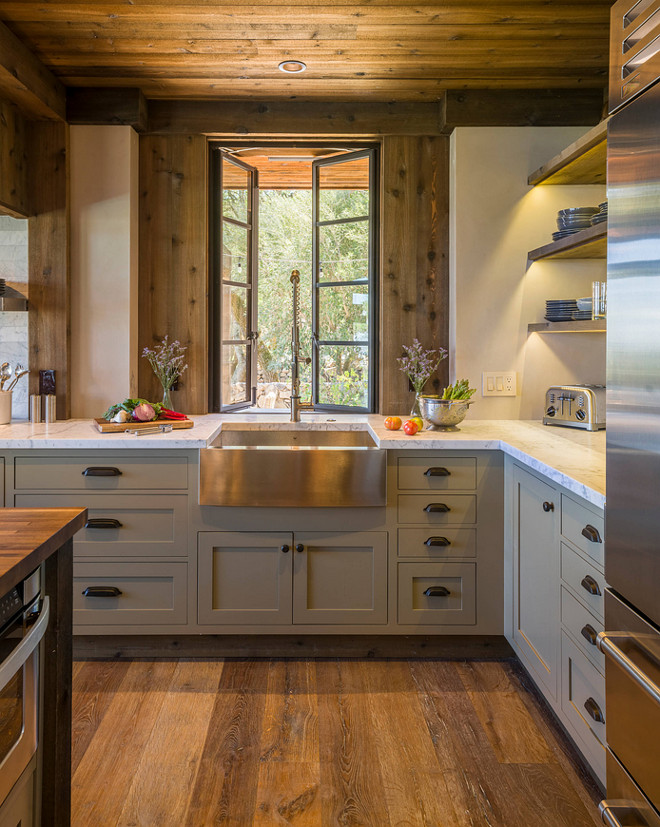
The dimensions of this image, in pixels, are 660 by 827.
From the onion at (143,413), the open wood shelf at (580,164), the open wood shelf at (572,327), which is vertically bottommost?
the onion at (143,413)

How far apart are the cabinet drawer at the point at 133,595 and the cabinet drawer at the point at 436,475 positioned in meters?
0.98

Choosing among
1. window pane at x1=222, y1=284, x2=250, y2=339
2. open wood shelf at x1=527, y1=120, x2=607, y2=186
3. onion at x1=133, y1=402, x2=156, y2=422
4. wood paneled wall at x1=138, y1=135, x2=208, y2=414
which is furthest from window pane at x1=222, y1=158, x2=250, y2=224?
open wood shelf at x1=527, y1=120, x2=607, y2=186

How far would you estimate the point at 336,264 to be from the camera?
3637mm

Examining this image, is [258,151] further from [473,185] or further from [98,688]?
[98,688]

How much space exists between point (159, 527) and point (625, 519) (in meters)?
1.91

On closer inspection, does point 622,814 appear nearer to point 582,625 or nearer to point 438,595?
point 582,625

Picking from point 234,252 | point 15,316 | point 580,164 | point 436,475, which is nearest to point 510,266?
point 580,164

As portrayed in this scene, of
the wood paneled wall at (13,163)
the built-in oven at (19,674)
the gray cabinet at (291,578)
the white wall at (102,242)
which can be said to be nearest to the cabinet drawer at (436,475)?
the gray cabinet at (291,578)

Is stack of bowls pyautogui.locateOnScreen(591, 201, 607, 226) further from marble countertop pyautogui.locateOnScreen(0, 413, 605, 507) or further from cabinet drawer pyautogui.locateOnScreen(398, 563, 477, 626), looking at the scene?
cabinet drawer pyautogui.locateOnScreen(398, 563, 477, 626)

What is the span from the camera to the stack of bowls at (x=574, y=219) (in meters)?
2.85

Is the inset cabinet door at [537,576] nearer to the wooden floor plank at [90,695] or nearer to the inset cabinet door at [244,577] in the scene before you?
the inset cabinet door at [244,577]

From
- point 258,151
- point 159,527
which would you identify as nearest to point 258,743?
point 159,527

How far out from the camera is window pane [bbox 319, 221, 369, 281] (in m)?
3.60

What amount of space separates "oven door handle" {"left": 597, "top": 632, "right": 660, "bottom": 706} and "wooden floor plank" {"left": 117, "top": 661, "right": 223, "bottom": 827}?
3.97ft
